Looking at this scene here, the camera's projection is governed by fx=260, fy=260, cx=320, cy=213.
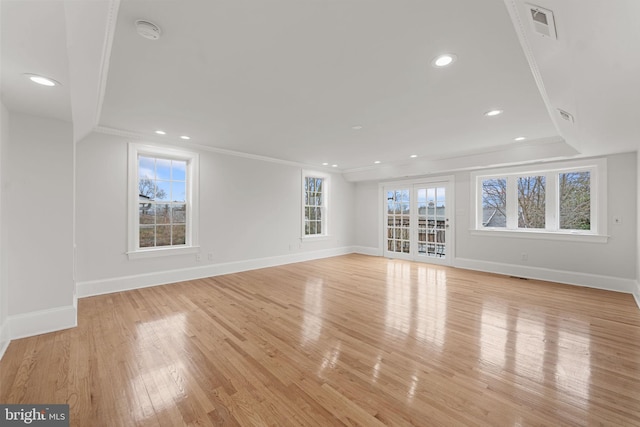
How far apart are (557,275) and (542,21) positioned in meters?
5.00

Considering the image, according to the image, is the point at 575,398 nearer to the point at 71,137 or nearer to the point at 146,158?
the point at 71,137

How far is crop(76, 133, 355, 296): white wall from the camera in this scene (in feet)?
12.6

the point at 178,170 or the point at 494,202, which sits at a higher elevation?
the point at 178,170

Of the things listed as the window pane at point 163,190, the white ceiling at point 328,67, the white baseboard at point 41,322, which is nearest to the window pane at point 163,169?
the window pane at point 163,190

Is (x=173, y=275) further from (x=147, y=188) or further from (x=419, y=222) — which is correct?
(x=419, y=222)

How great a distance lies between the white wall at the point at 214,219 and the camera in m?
3.83

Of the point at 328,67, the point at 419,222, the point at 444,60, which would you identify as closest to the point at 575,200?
the point at 419,222

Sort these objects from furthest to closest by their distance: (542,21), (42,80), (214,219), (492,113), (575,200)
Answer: (214,219) → (575,200) → (492,113) → (42,80) → (542,21)

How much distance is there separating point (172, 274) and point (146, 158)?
80.7 inches

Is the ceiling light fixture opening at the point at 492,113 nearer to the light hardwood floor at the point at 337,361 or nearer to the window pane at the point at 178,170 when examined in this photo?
the light hardwood floor at the point at 337,361

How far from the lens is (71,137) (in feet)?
9.54

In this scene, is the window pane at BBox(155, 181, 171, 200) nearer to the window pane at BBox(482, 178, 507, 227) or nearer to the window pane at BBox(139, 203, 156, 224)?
the window pane at BBox(139, 203, 156, 224)

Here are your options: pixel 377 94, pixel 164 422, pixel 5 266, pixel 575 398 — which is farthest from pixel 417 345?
pixel 5 266

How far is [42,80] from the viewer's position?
6.50 ft
